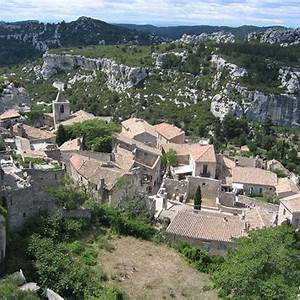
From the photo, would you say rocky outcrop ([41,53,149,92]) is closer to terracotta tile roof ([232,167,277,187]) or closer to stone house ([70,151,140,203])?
terracotta tile roof ([232,167,277,187])

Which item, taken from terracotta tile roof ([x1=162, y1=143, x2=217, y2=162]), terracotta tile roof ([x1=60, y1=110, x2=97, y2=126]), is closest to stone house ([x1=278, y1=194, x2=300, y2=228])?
terracotta tile roof ([x1=162, y1=143, x2=217, y2=162])

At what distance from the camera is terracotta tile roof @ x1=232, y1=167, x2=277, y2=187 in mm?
51375

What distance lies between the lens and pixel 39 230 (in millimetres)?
28922

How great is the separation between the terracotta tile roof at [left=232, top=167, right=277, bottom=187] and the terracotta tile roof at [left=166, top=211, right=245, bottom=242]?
573 inches

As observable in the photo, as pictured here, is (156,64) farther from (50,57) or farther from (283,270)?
(283,270)

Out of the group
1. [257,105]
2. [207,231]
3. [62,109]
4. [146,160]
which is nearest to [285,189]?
[146,160]

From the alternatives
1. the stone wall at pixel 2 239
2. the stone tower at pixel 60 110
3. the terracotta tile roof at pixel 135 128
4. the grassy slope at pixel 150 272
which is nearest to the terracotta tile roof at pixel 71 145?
the terracotta tile roof at pixel 135 128

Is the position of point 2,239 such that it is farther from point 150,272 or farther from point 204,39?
point 204,39

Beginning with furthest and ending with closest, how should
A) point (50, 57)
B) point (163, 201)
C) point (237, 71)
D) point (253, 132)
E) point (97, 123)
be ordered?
point (50, 57) < point (237, 71) < point (253, 132) < point (97, 123) < point (163, 201)

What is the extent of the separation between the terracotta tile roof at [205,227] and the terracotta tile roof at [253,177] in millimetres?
14542

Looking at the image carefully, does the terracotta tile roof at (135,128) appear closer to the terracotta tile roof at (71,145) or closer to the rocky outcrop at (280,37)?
the terracotta tile roof at (71,145)

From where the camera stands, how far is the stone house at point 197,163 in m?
50.3

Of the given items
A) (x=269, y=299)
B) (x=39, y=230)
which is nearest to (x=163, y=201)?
(x=39, y=230)

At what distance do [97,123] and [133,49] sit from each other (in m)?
84.9
